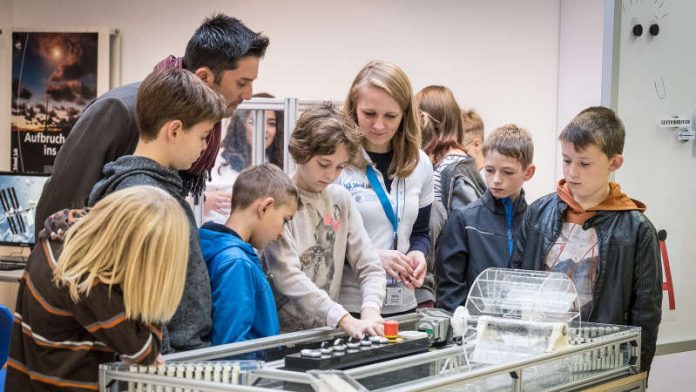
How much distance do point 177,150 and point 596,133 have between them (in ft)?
4.99

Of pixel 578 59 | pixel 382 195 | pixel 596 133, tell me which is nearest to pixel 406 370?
pixel 382 195

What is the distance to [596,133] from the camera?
301 cm

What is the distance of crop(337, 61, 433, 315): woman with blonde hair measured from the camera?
297 centimetres

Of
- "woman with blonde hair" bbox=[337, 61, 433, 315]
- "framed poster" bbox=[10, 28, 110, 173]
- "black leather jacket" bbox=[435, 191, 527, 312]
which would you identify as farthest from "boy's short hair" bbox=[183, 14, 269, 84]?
"framed poster" bbox=[10, 28, 110, 173]

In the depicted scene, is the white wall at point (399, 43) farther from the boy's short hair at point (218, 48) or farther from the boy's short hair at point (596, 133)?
the boy's short hair at point (218, 48)

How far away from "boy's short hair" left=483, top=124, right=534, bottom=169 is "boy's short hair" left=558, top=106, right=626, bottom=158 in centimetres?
47

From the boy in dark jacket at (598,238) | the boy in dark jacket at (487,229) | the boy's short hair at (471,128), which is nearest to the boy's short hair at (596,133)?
the boy in dark jacket at (598,238)

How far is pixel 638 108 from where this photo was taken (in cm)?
366

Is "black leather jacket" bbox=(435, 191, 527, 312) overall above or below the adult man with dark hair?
below

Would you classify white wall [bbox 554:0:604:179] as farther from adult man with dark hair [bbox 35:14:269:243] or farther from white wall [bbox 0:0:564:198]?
adult man with dark hair [bbox 35:14:269:243]

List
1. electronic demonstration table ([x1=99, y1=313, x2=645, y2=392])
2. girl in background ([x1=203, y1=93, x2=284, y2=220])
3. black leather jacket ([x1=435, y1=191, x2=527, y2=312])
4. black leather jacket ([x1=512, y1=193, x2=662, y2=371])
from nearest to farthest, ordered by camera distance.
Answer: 1. electronic demonstration table ([x1=99, y1=313, x2=645, y2=392])
2. black leather jacket ([x1=512, y1=193, x2=662, y2=371])
3. black leather jacket ([x1=435, y1=191, x2=527, y2=312])
4. girl in background ([x1=203, y1=93, x2=284, y2=220])

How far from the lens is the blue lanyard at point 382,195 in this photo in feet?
9.83

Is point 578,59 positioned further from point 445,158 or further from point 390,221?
point 390,221

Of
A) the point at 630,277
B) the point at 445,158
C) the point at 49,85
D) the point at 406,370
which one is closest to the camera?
the point at 406,370
